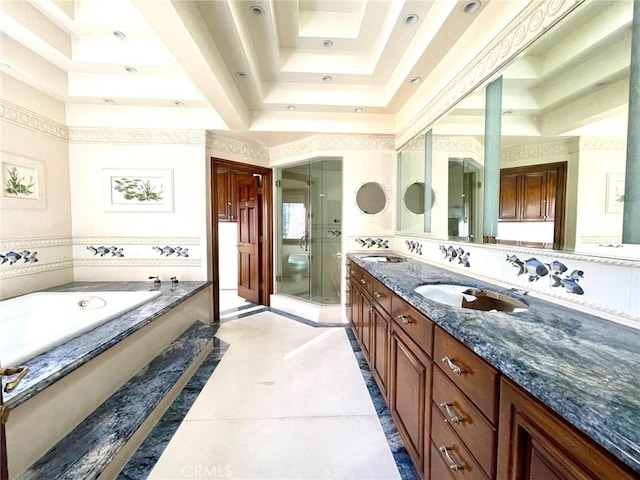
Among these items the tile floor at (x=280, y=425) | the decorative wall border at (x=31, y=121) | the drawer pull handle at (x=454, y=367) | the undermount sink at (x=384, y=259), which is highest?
the decorative wall border at (x=31, y=121)

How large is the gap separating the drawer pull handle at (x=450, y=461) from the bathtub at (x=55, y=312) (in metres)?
2.02

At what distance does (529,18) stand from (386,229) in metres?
2.14

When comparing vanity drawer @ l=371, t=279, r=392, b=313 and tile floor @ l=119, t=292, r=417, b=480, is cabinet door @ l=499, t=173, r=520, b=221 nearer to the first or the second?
vanity drawer @ l=371, t=279, r=392, b=313

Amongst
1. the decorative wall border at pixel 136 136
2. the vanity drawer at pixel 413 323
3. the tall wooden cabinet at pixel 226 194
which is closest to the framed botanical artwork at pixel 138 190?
the decorative wall border at pixel 136 136

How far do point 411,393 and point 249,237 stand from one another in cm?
328

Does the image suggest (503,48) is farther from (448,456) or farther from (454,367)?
(448,456)

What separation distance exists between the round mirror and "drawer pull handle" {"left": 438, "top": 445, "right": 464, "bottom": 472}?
246cm

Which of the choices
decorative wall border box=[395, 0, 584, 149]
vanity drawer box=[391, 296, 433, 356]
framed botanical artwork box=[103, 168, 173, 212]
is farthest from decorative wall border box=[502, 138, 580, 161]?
framed botanical artwork box=[103, 168, 173, 212]

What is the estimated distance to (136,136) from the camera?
9.34 ft

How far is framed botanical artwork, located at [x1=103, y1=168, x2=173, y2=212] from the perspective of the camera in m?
2.83

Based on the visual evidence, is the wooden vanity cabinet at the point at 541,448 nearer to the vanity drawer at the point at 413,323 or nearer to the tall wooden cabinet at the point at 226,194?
the vanity drawer at the point at 413,323

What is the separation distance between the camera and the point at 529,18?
4.19ft

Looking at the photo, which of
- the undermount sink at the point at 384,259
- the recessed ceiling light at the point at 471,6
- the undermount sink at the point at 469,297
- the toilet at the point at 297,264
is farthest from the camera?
the toilet at the point at 297,264

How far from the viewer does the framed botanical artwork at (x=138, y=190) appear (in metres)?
2.83
